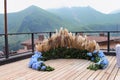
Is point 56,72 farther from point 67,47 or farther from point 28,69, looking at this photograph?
point 67,47

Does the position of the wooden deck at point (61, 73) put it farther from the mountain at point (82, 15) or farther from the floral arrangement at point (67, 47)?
the mountain at point (82, 15)

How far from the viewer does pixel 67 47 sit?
24.2ft

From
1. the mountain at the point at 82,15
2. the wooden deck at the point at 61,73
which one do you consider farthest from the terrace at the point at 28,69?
the mountain at the point at 82,15

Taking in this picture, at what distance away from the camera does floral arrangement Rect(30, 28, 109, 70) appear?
6.95 m

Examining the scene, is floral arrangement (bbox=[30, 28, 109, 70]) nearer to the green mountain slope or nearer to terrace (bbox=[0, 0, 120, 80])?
terrace (bbox=[0, 0, 120, 80])

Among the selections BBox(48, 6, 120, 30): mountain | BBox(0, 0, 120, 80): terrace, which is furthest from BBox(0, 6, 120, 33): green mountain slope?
BBox(0, 0, 120, 80): terrace

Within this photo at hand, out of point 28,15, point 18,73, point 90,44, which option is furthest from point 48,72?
point 28,15

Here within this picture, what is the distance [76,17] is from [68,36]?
916 inches

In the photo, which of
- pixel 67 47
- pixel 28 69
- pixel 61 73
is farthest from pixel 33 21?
pixel 61 73

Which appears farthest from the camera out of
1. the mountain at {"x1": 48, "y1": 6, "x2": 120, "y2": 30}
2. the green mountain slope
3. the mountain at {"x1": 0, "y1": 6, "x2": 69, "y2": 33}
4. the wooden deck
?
the mountain at {"x1": 48, "y1": 6, "x2": 120, "y2": 30}

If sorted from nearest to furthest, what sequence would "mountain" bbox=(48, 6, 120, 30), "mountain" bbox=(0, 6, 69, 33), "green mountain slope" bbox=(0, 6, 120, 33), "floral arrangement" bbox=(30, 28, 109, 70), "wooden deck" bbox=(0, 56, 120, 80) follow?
"wooden deck" bbox=(0, 56, 120, 80) < "floral arrangement" bbox=(30, 28, 109, 70) < "mountain" bbox=(0, 6, 69, 33) < "green mountain slope" bbox=(0, 6, 120, 33) < "mountain" bbox=(48, 6, 120, 30)

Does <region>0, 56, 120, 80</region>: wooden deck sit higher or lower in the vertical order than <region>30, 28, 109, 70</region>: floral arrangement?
lower

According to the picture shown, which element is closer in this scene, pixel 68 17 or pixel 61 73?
pixel 61 73

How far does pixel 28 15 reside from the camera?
2591 cm
